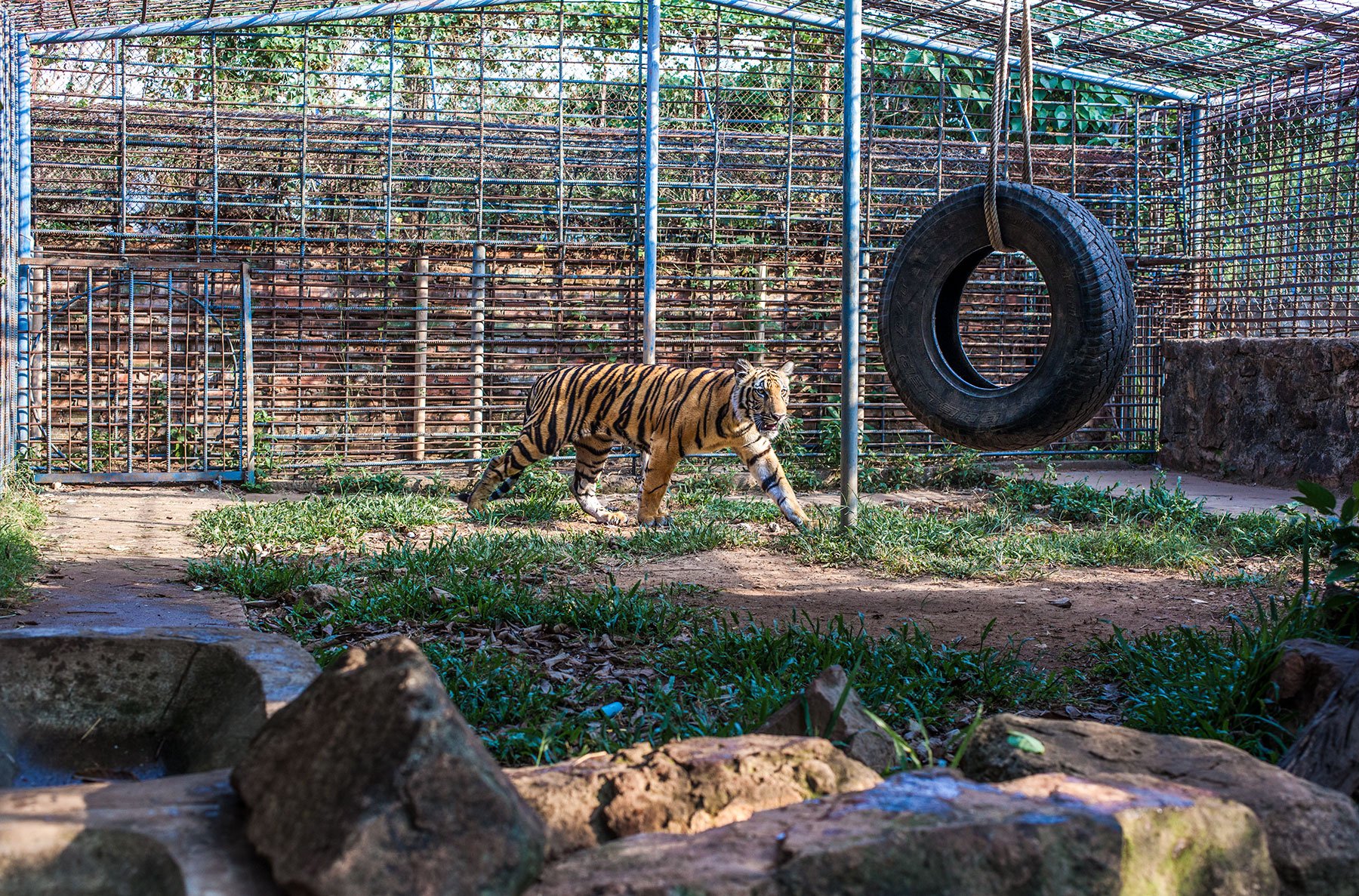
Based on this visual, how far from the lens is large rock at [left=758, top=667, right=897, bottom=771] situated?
8.87ft

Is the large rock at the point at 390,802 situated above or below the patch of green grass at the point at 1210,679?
above

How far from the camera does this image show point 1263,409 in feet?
34.8

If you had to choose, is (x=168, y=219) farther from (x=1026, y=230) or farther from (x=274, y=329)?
(x=1026, y=230)

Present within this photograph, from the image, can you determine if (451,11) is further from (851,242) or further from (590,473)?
(851,242)

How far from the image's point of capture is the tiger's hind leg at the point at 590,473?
8750 millimetres

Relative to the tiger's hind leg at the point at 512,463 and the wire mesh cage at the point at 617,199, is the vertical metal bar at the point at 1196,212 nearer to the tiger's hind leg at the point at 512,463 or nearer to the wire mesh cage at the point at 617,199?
the wire mesh cage at the point at 617,199

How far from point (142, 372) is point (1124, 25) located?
30.6 ft

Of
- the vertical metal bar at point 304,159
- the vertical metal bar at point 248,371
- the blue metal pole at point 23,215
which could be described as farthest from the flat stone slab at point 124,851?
the vertical metal bar at point 304,159

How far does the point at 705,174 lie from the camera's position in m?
11.6

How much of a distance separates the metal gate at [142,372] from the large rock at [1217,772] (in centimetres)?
852

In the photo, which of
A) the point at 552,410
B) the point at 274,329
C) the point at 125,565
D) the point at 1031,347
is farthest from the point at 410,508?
the point at 1031,347

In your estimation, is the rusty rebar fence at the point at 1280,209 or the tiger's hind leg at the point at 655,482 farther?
the rusty rebar fence at the point at 1280,209

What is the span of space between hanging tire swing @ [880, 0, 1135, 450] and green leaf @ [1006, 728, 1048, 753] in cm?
309

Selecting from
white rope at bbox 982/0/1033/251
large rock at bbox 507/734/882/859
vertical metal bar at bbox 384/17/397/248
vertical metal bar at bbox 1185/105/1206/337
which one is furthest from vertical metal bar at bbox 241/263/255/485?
vertical metal bar at bbox 1185/105/1206/337
